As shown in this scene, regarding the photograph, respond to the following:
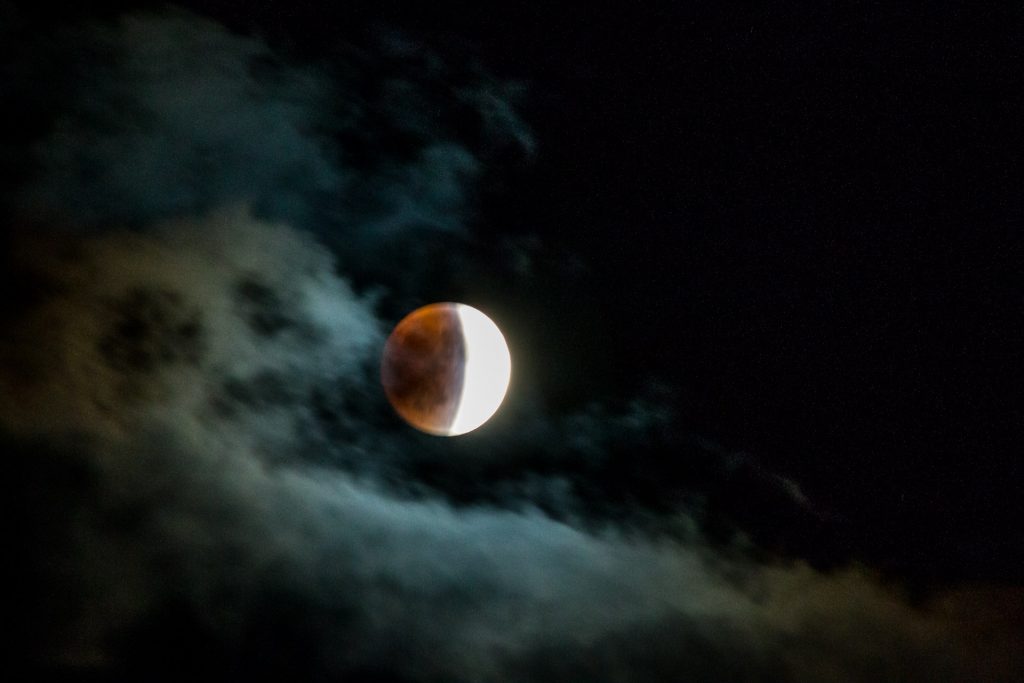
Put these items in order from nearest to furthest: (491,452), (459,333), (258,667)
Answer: (459,333) → (491,452) → (258,667)

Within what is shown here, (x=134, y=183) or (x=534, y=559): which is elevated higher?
(x=134, y=183)

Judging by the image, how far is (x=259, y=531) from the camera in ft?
17.9

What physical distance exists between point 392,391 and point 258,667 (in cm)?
262

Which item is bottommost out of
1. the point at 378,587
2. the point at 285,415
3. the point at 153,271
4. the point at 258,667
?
the point at 258,667

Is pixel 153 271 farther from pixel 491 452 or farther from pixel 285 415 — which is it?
pixel 491 452

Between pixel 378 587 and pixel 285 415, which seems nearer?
pixel 285 415

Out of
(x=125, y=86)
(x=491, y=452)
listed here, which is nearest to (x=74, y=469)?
(x=125, y=86)

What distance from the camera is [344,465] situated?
5.27 meters

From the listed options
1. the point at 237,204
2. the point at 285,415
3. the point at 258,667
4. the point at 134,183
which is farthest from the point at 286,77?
the point at 258,667

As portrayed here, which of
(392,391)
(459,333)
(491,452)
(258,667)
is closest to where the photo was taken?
(392,391)

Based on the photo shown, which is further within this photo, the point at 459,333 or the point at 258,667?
the point at 258,667

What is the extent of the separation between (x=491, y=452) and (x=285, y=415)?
4.91 ft

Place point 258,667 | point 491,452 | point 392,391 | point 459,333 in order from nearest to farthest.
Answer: point 392,391, point 459,333, point 491,452, point 258,667

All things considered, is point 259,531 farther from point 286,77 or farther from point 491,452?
point 286,77
